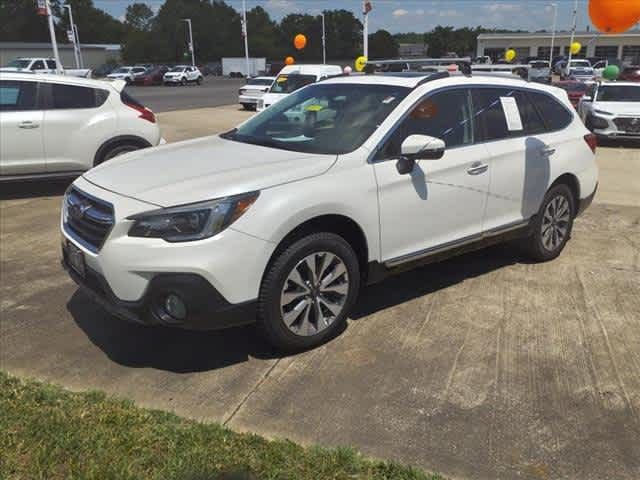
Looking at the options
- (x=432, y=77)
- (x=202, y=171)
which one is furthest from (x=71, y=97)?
(x=432, y=77)

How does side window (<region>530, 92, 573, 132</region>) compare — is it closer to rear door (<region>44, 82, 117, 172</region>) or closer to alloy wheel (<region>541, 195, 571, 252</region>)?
alloy wheel (<region>541, 195, 571, 252</region>)

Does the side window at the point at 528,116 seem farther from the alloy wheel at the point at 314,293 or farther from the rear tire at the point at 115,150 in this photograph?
the rear tire at the point at 115,150

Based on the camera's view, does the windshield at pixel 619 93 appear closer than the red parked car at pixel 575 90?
Yes

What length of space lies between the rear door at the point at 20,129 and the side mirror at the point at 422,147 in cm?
562

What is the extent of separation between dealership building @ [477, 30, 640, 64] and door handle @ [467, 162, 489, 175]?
8717cm

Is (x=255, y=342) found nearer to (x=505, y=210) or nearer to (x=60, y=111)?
(x=505, y=210)

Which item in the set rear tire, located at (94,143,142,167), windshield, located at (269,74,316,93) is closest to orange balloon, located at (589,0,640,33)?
rear tire, located at (94,143,142,167)

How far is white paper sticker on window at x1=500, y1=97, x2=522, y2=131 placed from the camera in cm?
492

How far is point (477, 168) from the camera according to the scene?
4.55 meters

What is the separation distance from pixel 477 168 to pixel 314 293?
65.7 inches

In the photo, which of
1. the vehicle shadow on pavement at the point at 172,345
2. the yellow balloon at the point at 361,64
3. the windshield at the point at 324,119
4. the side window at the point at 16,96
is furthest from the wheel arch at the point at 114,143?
the vehicle shadow on pavement at the point at 172,345

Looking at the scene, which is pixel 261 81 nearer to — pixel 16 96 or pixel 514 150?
pixel 16 96

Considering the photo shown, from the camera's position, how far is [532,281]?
515 cm

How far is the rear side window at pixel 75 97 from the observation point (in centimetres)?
800
